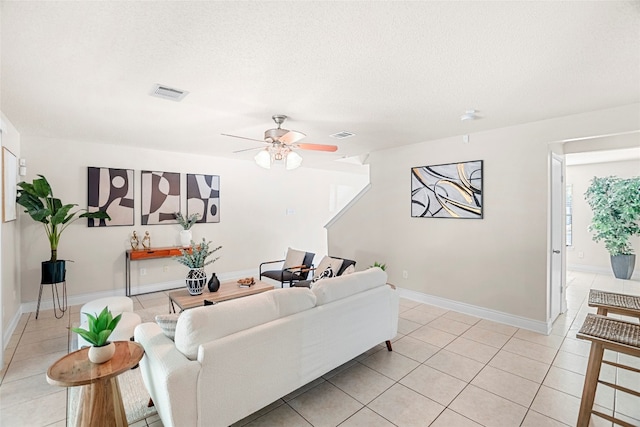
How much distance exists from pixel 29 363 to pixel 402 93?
4.26 metres

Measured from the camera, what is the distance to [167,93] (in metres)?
2.60

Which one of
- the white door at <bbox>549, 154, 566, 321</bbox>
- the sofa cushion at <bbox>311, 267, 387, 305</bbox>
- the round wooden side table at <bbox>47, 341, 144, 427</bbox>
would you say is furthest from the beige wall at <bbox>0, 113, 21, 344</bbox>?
the white door at <bbox>549, 154, 566, 321</bbox>

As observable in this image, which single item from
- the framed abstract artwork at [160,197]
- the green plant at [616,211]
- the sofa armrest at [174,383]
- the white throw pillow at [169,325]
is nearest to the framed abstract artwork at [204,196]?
the framed abstract artwork at [160,197]

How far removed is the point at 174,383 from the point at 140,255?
3.85 metres

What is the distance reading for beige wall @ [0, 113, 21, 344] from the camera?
3.15 metres

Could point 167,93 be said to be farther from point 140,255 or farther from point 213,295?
point 140,255

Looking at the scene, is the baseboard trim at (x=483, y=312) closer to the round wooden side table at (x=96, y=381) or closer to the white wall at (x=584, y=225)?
the round wooden side table at (x=96, y=381)

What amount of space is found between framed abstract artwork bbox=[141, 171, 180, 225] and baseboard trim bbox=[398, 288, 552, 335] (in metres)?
4.27

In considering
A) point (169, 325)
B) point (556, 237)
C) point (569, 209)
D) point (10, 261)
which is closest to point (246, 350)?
point (169, 325)

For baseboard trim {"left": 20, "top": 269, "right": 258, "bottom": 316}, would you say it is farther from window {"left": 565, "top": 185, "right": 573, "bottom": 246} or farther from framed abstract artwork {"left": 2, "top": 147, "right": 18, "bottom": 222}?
window {"left": 565, "top": 185, "right": 573, "bottom": 246}

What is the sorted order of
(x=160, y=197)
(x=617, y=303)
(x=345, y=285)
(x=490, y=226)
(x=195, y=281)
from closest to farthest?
(x=617, y=303), (x=345, y=285), (x=195, y=281), (x=490, y=226), (x=160, y=197)

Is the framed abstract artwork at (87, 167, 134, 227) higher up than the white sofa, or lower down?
higher up

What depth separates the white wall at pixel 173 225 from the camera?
14.1ft

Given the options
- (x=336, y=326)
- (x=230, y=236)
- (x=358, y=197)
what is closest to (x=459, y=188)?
(x=358, y=197)
